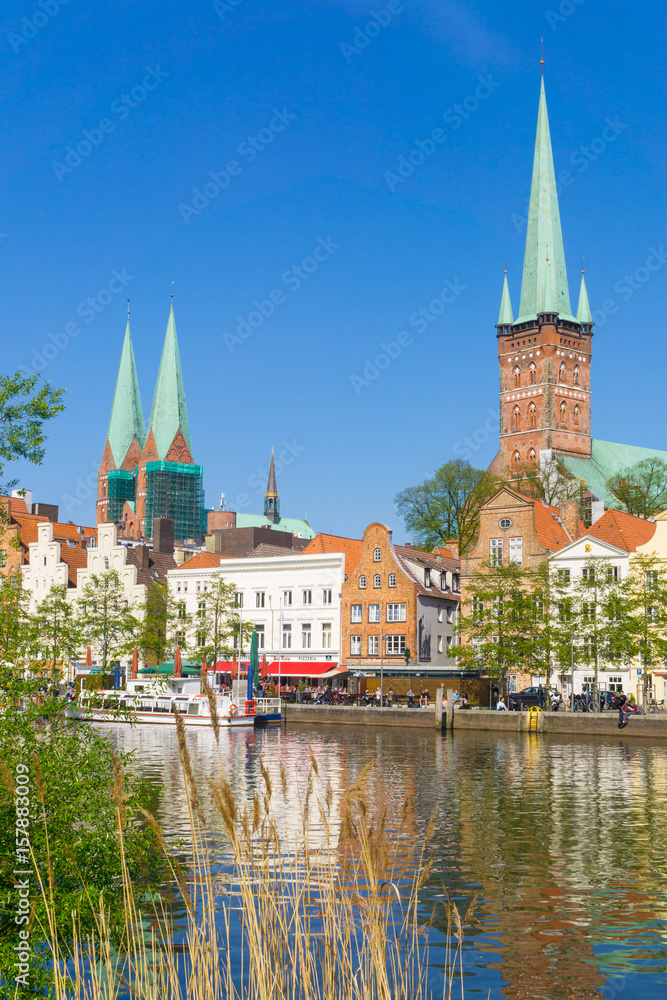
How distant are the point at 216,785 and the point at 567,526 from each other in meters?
82.2

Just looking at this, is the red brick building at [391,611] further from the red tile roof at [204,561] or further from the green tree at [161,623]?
the red tile roof at [204,561]

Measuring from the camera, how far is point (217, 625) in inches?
3319

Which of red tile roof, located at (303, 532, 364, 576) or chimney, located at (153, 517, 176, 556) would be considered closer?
red tile roof, located at (303, 532, 364, 576)

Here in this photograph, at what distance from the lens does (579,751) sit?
156 feet

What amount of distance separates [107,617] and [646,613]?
43.7 m

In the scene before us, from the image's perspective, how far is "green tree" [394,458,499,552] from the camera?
327ft

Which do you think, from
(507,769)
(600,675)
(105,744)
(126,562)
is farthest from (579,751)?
(126,562)

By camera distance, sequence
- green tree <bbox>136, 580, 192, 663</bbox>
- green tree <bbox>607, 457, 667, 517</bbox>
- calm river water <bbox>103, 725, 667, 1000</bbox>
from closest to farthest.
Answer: calm river water <bbox>103, 725, 667, 1000</bbox>
green tree <bbox>136, 580, 192, 663</bbox>
green tree <bbox>607, 457, 667, 517</bbox>

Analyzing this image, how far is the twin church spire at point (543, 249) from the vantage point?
161 metres

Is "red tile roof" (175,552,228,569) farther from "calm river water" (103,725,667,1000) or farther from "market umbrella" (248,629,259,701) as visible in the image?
"calm river water" (103,725,667,1000)

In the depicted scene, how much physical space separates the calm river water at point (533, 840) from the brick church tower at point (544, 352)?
369 ft

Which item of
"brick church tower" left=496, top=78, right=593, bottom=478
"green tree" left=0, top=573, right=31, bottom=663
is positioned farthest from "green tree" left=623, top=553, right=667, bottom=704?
"brick church tower" left=496, top=78, right=593, bottom=478

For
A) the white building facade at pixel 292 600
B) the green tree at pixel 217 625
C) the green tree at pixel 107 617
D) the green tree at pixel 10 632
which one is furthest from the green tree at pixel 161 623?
the green tree at pixel 10 632

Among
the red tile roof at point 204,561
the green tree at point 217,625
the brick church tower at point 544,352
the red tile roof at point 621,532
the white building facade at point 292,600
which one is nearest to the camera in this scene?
the red tile roof at point 621,532
